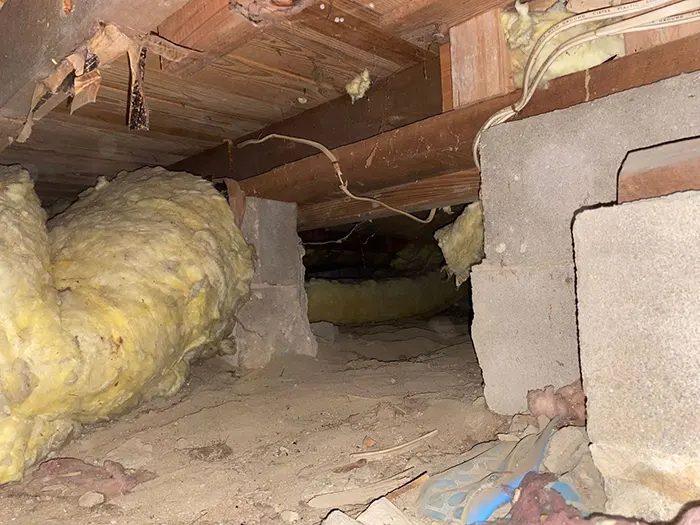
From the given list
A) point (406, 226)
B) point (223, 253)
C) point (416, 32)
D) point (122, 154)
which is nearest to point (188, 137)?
point (122, 154)

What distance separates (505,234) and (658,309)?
66 cm

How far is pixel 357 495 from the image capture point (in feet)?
4.43

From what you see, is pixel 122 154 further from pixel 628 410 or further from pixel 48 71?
pixel 628 410

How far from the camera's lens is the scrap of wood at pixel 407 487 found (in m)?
1.31

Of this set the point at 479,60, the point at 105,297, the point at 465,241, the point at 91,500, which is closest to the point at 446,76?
the point at 479,60

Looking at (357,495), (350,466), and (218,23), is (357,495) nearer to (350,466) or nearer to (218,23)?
(350,466)

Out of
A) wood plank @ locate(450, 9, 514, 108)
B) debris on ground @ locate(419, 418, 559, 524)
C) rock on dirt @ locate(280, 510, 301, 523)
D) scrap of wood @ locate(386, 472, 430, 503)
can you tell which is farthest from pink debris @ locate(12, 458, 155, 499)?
wood plank @ locate(450, 9, 514, 108)

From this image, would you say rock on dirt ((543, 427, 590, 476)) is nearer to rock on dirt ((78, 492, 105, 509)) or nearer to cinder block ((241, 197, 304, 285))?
rock on dirt ((78, 492, 105, 509))

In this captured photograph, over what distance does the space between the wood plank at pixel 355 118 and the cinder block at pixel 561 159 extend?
36 centimetres

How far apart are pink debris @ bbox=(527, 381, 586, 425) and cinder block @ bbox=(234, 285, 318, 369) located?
1.58 m

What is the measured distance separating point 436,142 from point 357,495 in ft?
3.90

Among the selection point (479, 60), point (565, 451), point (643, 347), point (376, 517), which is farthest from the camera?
point (479, 60)

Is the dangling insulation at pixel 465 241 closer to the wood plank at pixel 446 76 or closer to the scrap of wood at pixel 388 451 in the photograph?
the wood plank at pixel 446 76

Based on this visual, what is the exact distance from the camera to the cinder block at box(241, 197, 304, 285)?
9.07 feet
